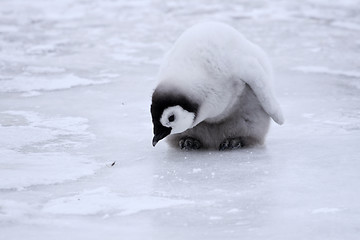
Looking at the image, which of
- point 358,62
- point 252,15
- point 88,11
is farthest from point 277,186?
point 88,11

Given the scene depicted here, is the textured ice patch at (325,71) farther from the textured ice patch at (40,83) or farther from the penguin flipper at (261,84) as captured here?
the penguin flipper at (261,84)

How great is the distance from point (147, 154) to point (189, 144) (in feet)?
0.85

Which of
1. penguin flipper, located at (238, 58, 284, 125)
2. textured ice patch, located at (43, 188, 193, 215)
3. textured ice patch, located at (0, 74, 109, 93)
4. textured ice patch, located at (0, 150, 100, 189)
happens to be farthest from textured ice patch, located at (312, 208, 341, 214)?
textured ice patch, located at (0, 74, 109, 93)

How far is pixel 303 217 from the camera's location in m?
2.97

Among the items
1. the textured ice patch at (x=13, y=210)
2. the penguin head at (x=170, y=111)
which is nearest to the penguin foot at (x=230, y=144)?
the penguin head at (x=170, y=111)

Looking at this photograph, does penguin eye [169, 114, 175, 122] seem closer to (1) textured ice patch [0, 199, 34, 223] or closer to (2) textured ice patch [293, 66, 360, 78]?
(1) textured ice patch [0, 199, 34, 223]

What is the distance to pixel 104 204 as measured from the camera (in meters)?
3.19

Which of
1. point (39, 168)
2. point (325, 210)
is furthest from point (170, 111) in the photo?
point (325, 210)

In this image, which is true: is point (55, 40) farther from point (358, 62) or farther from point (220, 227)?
point (220, 227)

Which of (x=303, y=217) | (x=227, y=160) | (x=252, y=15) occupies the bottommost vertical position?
(x=252, y=15)

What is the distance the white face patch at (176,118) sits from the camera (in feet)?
12.2

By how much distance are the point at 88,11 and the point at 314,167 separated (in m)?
7.38

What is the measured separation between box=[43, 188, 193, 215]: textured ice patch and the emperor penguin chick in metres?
0.59

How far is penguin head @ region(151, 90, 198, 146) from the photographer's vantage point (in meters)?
3.70
